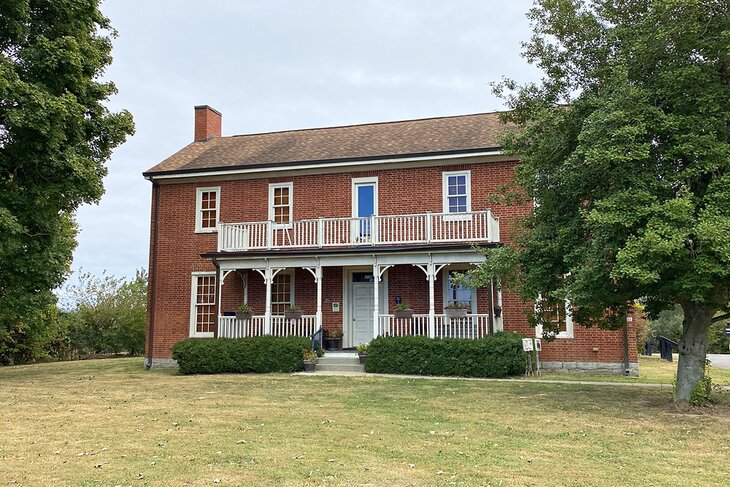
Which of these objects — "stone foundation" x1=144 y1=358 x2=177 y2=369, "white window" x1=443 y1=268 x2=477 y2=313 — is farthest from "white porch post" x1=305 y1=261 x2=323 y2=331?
"stone foundation" x1=144 y1=358 x2=177 y2=369

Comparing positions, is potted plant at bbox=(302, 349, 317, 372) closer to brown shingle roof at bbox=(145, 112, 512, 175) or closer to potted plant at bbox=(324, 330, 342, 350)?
potted plant at bbox=(324, 330, 342, 350)

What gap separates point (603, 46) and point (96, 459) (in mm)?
10232

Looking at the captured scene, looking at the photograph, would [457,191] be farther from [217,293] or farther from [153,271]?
[153,271]

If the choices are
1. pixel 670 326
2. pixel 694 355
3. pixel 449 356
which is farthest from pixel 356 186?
pixel 670 326

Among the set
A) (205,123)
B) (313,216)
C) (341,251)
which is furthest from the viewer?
(205,123)

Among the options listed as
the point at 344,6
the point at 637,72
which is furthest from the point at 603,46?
the point at 344,6

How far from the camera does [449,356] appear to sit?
15.3 m

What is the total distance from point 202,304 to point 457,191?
29.3ft

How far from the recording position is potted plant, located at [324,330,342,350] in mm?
18484

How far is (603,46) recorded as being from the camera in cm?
1097

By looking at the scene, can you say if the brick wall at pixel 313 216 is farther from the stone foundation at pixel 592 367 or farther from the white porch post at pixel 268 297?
the white porch post at pixel 268 297

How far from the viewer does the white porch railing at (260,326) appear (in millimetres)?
18062

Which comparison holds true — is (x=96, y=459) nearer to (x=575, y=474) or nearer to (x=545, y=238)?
(x=575, y=474)

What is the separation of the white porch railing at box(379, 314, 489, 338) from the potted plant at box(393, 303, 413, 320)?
101mm
